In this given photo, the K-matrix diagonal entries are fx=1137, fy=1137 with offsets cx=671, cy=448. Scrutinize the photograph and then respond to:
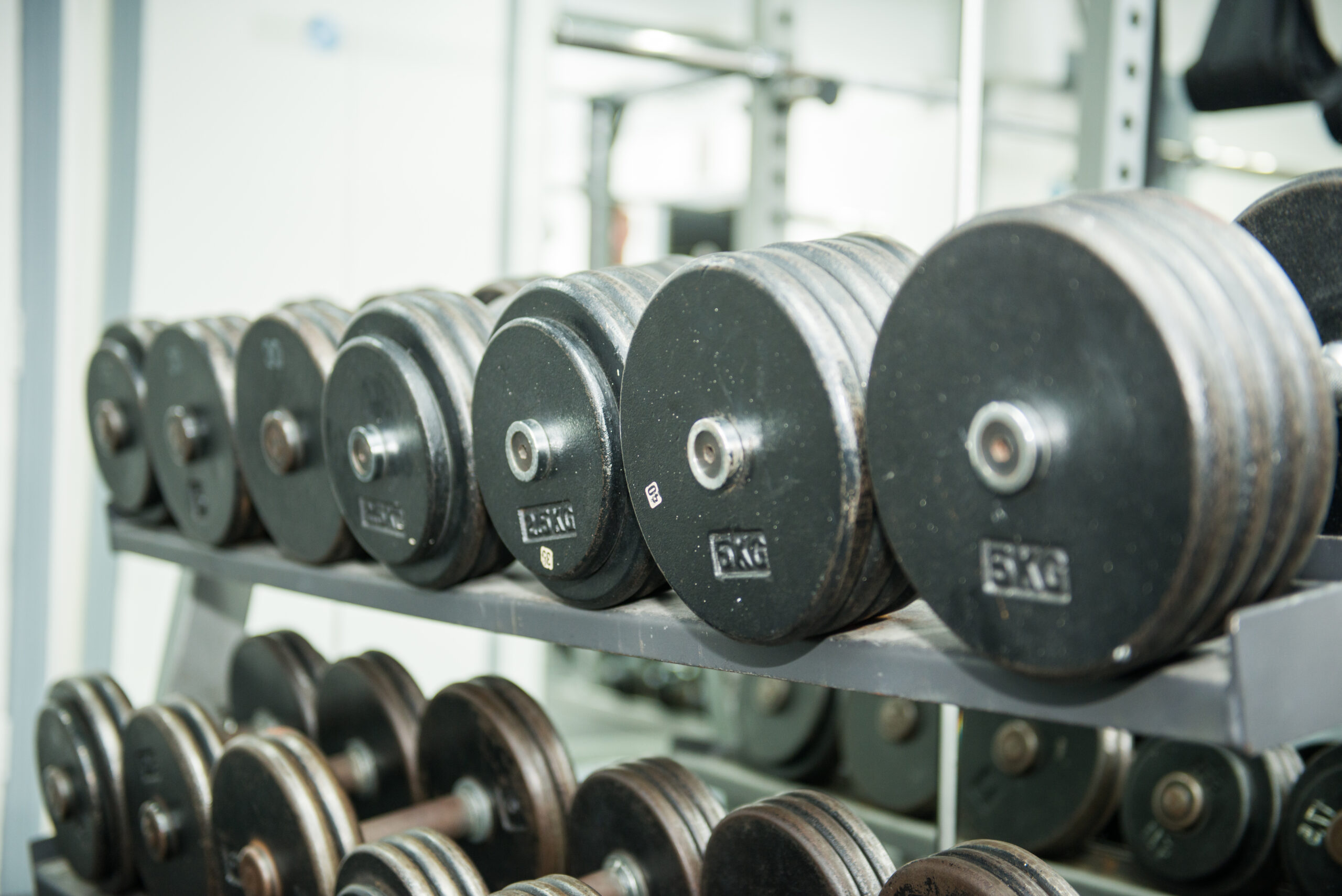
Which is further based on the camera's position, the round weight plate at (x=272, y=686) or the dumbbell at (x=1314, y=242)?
the round weight plate at (x=272, y=686)

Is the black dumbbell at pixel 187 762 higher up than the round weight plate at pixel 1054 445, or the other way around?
the round weight plate at pixel 1054 445

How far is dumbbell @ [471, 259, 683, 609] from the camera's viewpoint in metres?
1.07

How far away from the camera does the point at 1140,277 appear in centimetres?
65

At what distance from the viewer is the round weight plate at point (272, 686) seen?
1.76 meters

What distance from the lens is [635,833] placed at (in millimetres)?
1318

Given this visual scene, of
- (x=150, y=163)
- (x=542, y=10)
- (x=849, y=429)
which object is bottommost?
(x=849, y=429)

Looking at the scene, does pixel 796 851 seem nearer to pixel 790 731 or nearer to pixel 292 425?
pixel 292 425

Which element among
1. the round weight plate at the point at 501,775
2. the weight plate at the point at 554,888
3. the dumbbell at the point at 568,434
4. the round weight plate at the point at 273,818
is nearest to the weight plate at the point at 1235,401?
the dumbbell at the point at 568,434

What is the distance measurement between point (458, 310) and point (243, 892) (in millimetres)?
790

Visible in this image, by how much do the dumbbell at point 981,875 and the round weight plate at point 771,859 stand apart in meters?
0.08

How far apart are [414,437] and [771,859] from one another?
578 mm

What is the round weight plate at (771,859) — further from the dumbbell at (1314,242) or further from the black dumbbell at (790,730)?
the black dumbbell at (790,730)

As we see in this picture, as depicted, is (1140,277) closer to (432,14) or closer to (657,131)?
(432,14)

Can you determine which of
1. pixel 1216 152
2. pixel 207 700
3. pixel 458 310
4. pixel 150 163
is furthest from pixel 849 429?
pixel 1216 152
